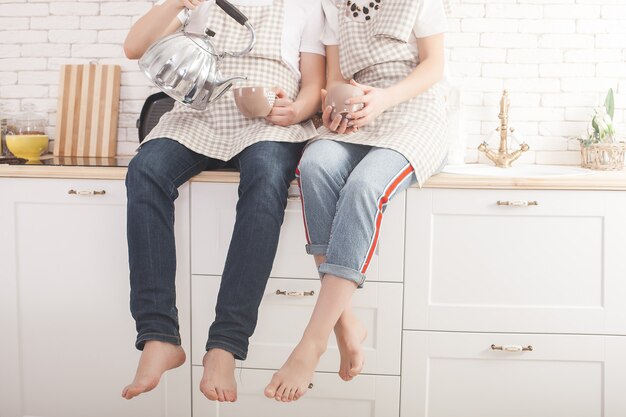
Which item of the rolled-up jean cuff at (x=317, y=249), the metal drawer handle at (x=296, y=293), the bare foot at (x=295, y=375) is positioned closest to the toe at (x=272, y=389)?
the bare foot at (x=295, y=375)

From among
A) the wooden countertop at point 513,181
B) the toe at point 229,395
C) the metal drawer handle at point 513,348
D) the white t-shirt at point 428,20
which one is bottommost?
the toe at point 229,395

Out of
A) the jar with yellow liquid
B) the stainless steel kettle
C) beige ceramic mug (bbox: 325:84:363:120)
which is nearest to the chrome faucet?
beige ceramic mug (bbox: 325:84:363:120)

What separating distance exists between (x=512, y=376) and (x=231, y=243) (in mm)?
901

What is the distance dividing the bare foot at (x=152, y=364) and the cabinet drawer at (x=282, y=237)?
0.39 meters

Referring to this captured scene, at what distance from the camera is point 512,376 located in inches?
75.5

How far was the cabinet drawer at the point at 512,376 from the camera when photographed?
1904 millimetres

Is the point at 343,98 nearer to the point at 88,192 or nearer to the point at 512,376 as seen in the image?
the point at 88,192

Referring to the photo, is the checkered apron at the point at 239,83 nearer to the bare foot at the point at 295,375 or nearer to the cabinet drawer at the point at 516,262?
the cabinet drawer at the point at 516,262

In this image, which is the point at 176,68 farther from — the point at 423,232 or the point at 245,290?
the point at 423,232

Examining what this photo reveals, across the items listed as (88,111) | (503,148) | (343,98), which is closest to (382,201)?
(343,98)

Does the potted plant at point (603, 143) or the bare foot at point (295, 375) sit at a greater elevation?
the potted plant at point (603, 143)

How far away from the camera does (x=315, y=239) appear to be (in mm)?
1671

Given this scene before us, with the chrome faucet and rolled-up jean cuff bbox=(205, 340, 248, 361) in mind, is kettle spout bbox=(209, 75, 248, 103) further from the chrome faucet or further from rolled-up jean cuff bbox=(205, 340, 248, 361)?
the chrome faucet

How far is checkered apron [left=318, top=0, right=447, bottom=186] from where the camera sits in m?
1.82
